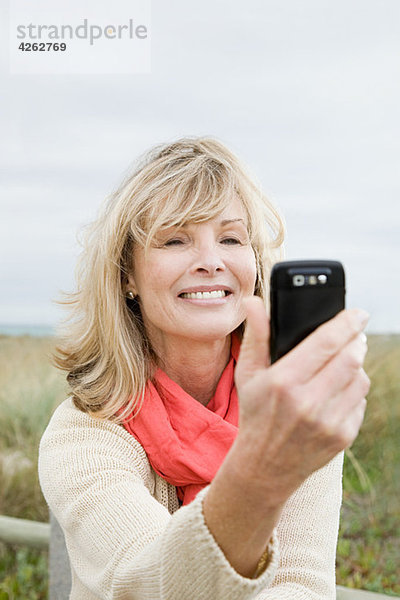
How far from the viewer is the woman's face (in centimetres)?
143

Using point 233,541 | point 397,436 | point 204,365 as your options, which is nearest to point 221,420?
point 204,365

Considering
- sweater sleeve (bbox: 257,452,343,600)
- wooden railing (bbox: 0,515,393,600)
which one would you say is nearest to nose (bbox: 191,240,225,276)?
sweater sleeve (bbox: 257,452,343,600)

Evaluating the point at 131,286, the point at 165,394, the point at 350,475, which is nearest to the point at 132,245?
the point at 131,286

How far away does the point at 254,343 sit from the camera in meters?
0.80

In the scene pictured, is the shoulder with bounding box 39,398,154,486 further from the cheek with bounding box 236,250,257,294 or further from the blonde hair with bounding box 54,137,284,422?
the cheek with bounding box 236,250,257,294

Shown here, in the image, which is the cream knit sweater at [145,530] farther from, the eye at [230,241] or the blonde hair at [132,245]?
the eye at [230,241]

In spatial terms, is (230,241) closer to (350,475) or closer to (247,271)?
(247,271)

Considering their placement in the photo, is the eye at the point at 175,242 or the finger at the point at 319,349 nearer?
the finger at the point at 319,349

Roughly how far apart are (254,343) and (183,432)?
2.43 ft

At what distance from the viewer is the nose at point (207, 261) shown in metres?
1.42

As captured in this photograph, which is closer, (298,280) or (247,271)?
(298,280)

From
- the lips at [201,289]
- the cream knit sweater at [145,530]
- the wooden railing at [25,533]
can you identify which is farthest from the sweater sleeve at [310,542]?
the wooden railing at [25,533]

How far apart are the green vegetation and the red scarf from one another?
1.56 m

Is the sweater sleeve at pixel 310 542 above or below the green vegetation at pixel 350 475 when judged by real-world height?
above
